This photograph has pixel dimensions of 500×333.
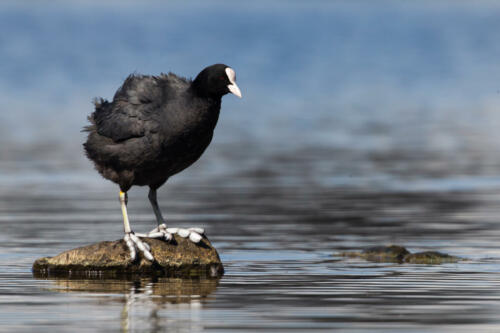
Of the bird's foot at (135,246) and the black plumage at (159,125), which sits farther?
the bird's foot at (135,246)

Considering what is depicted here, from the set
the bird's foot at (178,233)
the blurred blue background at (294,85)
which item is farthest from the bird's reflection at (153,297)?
the blurred blue background at (294,85)

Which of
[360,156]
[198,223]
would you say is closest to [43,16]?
[360,156]

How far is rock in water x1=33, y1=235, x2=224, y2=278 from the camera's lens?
16.5 metres

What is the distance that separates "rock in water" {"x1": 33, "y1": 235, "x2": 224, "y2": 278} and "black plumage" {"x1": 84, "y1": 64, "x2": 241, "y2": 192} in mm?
834

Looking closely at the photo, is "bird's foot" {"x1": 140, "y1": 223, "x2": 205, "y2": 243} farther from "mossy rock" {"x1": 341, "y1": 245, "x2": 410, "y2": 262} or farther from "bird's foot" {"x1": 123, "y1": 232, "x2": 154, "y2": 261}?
"mossy rock" {"x1": 341, "y1": 245, "x2": 410, "y2": 262}

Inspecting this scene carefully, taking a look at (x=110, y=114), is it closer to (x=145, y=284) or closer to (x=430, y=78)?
(x=145, y=284)

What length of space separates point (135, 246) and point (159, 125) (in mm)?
1419

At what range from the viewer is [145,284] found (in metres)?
15.7

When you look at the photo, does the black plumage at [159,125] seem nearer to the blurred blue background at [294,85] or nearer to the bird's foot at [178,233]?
the bird's foot at [178,233]


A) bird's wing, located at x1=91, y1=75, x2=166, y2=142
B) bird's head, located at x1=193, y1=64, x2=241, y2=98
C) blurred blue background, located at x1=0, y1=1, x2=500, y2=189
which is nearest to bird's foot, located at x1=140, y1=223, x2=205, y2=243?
bird's wing, located at x1=91, y1=75, x2=166, y2=142

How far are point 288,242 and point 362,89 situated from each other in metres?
64.8

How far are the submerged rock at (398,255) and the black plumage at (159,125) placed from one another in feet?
8.83

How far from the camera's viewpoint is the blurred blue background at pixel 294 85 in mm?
33688

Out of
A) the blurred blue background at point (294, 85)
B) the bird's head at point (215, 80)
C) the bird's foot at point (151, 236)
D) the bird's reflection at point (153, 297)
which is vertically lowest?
the bird's reflection at point (153, 297)
